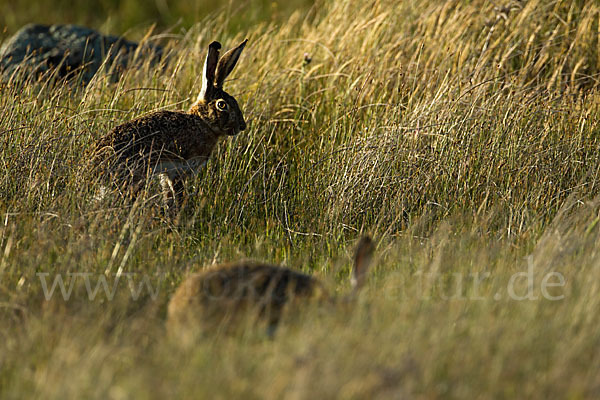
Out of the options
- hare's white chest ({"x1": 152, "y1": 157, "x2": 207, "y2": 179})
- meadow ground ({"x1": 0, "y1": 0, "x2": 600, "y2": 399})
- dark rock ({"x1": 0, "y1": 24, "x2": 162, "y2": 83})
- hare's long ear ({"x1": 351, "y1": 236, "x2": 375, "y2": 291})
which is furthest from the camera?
dark rock ({"x1": 0, "y1": 24, "x2": 162, "y2": 83})

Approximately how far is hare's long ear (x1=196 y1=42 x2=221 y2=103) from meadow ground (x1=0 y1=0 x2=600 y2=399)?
59 centimetres

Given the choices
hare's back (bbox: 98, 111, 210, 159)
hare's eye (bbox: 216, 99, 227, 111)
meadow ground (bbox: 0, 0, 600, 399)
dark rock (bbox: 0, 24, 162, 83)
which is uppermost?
dark rock (bbox: 0, 24, 162, 83)

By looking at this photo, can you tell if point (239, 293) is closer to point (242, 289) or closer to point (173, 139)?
point (242, 289)

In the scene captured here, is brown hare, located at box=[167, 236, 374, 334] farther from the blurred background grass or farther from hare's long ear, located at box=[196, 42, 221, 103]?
the blurred background grass

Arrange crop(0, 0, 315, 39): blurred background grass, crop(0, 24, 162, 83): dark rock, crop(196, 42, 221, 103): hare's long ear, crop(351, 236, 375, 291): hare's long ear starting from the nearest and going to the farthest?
crop(351, 236, 375, 291): hare's long ear < crop(196, 42, 221, 103): hare's long ear < crop(0, 24, 162, 83): dark rock < crop(0, 0, 315, 39): blurred background grass

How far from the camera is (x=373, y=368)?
278cm

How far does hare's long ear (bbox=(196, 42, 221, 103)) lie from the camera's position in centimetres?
551

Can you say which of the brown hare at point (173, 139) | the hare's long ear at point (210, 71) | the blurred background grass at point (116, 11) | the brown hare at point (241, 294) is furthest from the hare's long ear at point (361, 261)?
the blurred background grass at point (116, 11)

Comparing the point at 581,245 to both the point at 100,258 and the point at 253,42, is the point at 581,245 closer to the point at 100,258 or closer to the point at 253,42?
Result: the point at 100,258

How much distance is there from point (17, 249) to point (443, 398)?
8.25 ft

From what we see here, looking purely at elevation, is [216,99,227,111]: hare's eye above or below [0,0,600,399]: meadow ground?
above

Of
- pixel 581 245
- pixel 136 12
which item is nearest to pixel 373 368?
pixel 581 245

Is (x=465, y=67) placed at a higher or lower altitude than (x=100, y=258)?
higher

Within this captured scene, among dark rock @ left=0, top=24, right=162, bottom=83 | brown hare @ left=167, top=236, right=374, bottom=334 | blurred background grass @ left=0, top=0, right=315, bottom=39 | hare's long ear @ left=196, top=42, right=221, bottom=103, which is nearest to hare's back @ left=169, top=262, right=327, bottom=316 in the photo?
brown hare @ left=167, top=236, right=374, bottom=334
